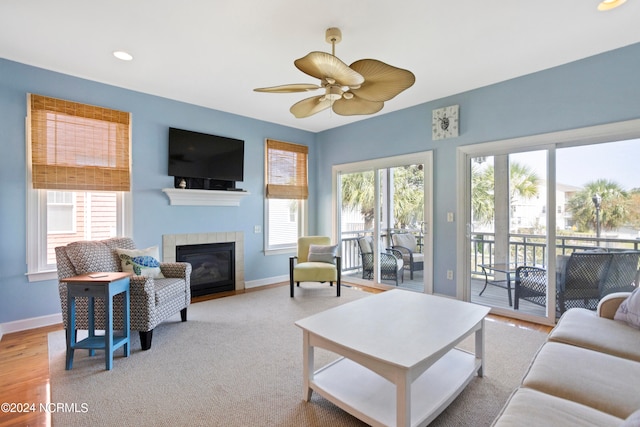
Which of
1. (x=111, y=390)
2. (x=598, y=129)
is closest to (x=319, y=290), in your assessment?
(x=111, y=390)

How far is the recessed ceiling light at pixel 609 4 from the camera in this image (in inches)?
83.8

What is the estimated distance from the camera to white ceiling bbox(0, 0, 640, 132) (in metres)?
2.21

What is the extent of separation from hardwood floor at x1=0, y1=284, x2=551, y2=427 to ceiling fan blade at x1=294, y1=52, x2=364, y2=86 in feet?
8.48

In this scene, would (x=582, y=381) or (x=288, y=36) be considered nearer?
(x=582, y=381)

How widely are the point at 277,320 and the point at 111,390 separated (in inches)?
62.3

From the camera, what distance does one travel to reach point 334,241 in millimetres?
5359

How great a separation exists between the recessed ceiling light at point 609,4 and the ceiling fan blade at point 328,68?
6.01 ft

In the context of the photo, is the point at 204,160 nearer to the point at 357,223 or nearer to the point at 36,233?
the point at 36,233

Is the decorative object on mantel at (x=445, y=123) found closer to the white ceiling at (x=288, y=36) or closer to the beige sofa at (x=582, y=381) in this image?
the white ceiling at (x=288, y=36)

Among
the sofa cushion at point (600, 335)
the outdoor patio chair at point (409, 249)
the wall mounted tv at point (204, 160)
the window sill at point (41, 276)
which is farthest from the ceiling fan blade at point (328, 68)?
the window sill at point (41, 276)

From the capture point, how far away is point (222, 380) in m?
2.14

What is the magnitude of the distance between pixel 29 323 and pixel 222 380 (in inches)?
97.6

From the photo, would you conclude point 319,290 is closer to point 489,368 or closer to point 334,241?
point 334,241

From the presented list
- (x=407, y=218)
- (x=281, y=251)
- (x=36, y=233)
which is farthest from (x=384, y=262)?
(x=36, y=233)
